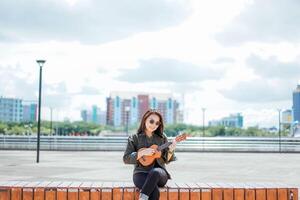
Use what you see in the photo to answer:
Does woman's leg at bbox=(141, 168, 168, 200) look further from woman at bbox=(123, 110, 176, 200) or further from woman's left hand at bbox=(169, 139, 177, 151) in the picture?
A: woman's left hand at bbox=(169, 139, 177, 151)

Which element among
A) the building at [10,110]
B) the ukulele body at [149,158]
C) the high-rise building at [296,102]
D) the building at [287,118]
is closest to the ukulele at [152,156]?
the ukulele body at [149,158]

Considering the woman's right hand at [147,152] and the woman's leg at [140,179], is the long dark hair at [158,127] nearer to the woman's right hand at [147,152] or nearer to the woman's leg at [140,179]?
the woman's right hand at [147,152]

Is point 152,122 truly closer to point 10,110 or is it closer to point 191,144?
point 191,144

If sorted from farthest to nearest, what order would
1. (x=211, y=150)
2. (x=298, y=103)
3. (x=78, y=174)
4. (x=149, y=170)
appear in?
1. (x=298, y=103)
2. (x=211, y=150)
3. (x=78, y=174)
4. (x=149, y=170)

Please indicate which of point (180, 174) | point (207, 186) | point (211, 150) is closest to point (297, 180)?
point (180, 174)

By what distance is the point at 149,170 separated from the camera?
22.0ft

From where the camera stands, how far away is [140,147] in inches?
266

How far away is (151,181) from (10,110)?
181168 mm

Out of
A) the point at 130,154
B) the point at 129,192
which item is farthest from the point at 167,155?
the point at 129,192

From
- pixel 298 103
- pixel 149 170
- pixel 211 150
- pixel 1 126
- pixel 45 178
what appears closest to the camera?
pixel 149 170

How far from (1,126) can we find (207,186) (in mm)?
105594

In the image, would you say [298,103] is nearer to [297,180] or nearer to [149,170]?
[297,180]

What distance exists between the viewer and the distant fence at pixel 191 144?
111 ft

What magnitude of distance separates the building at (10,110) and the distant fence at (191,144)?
147070 millimetres
